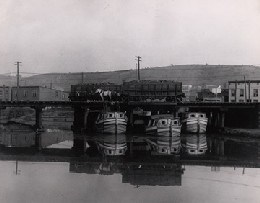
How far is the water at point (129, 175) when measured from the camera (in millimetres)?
16281

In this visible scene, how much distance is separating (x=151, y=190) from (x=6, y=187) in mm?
6834

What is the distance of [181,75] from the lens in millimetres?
173875

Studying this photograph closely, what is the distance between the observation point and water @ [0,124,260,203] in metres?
16.3

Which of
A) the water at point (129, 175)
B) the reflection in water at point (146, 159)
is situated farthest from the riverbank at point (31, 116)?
the water at point (129, 175)

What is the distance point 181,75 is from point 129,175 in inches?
6133

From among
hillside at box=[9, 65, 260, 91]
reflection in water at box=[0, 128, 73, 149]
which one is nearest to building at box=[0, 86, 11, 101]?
reflection in water at box=[0, 128, 73, 149]

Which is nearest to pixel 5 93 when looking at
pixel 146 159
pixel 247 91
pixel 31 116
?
pixel 31 116

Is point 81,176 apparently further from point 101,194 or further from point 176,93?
point 176,93

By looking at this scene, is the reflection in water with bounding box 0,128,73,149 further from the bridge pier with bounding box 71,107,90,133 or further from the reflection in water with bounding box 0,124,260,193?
the bridge pier with bounding box 71,107,90,133

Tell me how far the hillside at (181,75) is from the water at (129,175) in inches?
5050

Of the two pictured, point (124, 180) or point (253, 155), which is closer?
point (124, 180)

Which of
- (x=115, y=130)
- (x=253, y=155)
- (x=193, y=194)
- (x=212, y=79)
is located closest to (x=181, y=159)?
(x=253, y=155)

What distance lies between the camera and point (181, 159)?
27250mm

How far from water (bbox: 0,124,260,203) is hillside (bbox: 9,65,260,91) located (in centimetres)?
12827
